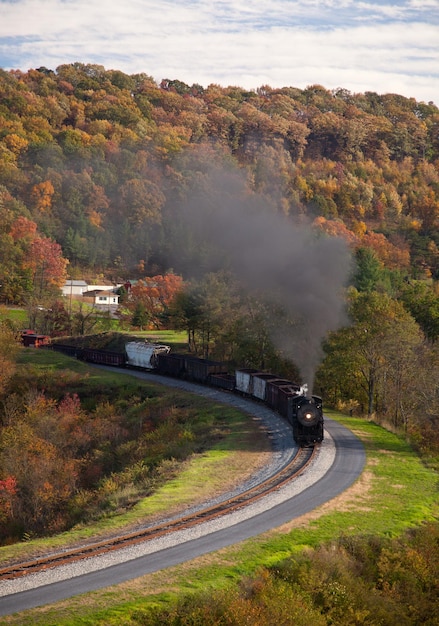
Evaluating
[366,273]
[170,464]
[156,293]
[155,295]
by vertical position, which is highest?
[366,273]

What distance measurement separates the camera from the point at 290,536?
2572 centimetres

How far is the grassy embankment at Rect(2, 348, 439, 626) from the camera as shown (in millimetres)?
19719

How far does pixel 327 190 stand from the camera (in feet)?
597

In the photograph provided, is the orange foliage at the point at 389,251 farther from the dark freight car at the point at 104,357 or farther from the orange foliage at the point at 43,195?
the dark freight car at the point at 104,357

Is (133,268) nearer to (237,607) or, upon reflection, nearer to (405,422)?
(405,422)

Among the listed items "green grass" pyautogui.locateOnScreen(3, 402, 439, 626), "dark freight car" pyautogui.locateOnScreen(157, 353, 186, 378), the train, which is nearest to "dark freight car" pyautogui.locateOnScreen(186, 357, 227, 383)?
the train

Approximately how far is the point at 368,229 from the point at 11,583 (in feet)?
523

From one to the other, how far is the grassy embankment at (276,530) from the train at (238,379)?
398 cm

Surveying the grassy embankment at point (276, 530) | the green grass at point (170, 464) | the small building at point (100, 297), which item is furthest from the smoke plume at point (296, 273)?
the small building at point (100, 297)

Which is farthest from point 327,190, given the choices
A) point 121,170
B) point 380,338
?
point 380,338

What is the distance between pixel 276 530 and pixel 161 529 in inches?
175

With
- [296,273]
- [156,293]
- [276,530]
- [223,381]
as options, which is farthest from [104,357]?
[276,530]

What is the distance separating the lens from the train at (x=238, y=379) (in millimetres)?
39781

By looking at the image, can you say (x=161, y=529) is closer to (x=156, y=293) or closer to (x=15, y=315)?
(x=156, y=293)
